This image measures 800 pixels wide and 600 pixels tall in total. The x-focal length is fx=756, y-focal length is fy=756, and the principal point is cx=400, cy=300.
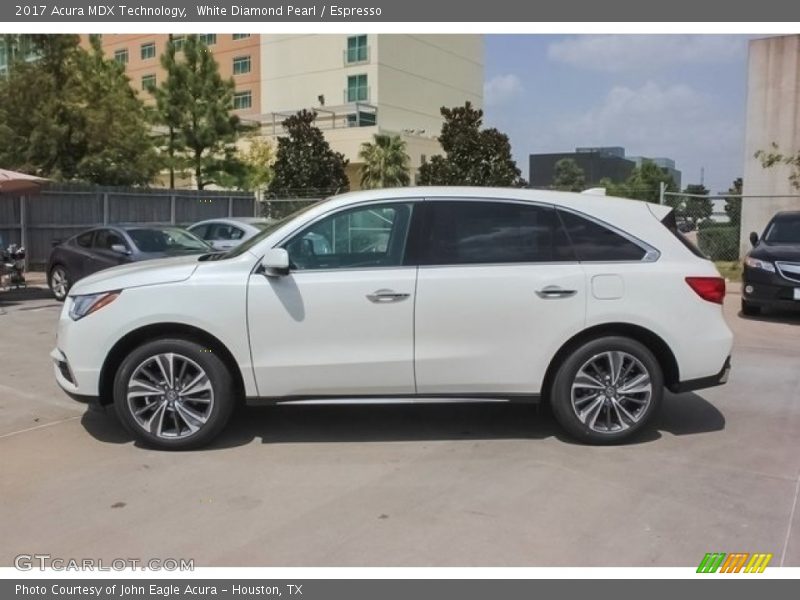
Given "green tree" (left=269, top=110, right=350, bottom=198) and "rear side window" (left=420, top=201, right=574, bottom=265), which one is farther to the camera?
"green tree" (left=269, top=110, right=350, bottom=198)

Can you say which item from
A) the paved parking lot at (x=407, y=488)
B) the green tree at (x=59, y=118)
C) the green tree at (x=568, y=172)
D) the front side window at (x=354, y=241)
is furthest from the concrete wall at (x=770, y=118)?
the green tree at (x=568, y=172)

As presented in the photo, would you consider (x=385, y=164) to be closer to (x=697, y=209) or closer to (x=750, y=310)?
(x=697, y=209)

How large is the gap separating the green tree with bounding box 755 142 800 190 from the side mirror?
16.8 metres

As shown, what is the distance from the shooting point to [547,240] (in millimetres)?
5223

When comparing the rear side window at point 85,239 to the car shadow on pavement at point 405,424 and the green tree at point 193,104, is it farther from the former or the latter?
the green tree at point 193,104

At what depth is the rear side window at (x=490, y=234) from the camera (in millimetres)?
5152

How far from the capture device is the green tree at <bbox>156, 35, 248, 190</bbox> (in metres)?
34.4

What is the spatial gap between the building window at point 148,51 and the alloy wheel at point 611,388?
2623 inches

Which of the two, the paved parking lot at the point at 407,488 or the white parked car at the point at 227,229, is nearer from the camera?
the paved parking lot at the point at 407,488

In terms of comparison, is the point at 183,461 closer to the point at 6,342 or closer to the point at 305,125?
the point at 6,342

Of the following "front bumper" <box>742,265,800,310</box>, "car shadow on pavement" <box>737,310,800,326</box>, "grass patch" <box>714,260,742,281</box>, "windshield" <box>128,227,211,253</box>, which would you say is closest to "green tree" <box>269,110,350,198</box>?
"grass patch" <box>714,260,742,281</box>

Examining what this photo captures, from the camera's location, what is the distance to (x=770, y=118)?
19922 mm

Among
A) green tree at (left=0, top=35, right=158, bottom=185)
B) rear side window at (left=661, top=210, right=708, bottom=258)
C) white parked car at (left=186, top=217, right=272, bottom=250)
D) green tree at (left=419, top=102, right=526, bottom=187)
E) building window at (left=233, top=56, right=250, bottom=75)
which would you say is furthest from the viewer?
building window at (left=233, top=56, right=250, bottom=75)

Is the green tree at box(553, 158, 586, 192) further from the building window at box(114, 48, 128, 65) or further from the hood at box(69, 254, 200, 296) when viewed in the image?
the hood at box(69, 254, 200, 296)
